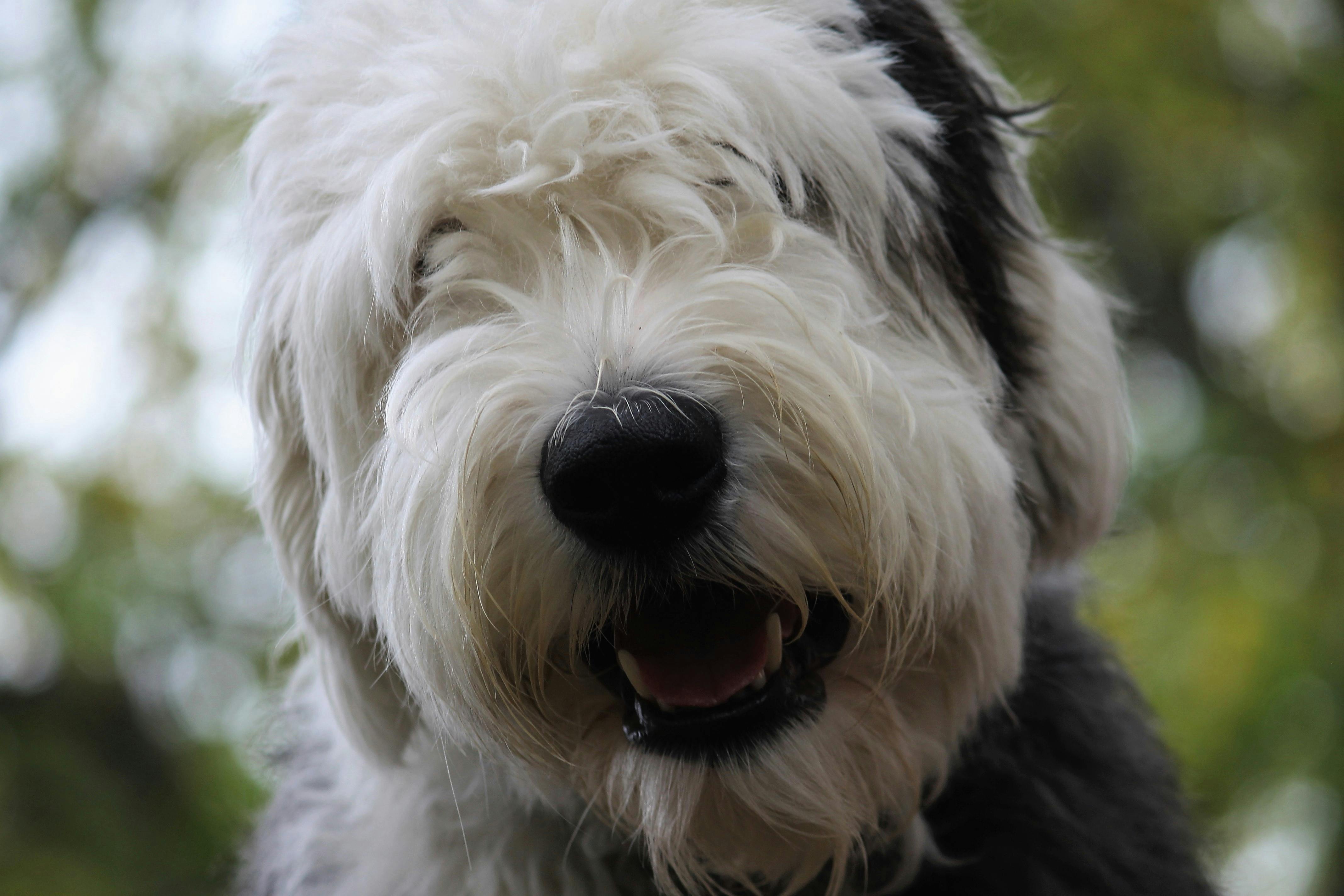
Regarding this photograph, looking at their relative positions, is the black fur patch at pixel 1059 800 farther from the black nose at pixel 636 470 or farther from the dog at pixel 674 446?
the black nose at pixel 636 470

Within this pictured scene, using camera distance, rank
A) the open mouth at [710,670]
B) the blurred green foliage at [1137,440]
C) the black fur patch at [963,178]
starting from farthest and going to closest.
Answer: the blurred green foliage at [1137,440]
the black fur patch at [963,178]
the open mouth at [710,670]

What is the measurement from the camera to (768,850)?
1871 millimetres

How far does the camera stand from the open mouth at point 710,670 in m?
1.74

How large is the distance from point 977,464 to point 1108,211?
606 cm

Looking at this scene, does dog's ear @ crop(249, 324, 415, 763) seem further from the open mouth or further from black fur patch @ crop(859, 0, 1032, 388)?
black fur patch @ crop(859, 0, 1032, 388)

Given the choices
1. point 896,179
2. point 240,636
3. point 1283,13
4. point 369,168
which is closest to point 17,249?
point 240,636

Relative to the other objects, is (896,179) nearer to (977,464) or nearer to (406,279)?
(977,464)

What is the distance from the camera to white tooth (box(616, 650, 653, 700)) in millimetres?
1747

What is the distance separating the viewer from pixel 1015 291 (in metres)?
2.22

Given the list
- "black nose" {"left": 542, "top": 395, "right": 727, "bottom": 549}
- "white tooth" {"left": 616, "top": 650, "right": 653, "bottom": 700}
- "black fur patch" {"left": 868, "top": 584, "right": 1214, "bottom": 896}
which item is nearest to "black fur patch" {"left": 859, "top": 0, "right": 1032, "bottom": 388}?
"black fur patch" {"left": 868, "top": 584, "right": 1214, "bottom": 896}

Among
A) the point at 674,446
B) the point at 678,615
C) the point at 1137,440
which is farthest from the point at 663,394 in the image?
the point at 1137,440

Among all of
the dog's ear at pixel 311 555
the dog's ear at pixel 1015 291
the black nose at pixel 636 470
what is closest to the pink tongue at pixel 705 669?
the black nose at pixel 636 470

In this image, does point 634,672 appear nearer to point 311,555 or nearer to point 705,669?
point 705,669

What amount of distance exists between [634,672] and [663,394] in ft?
1.52
